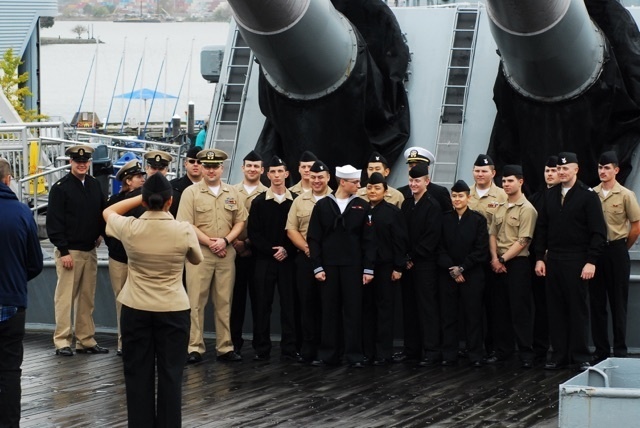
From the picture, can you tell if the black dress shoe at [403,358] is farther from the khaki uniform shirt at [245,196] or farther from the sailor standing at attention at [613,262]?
the khaki uniform shirt at [245,196]

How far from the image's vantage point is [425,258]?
30.9 feet

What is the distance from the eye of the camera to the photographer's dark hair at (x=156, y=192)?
694 cm

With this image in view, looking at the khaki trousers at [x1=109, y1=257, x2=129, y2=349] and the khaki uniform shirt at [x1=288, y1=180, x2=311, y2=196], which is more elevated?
the khaki uniform shirt at [x1=288, y1=180, x2=311, y2=196]

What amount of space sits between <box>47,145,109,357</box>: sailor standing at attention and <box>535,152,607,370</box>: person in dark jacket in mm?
3059

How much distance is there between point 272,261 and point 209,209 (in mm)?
550

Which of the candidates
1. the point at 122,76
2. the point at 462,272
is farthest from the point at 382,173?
the point at 122,76

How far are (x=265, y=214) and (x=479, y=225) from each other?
1.42 meters

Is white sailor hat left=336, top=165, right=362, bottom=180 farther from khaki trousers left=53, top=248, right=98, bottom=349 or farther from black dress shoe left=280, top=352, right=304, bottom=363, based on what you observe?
khaki trousers left=53, top=248, right=98, bottom=349

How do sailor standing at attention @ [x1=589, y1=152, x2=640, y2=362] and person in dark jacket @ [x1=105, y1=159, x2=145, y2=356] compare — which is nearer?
sailor standing at attention @ [x1=589, y1=152, x2=640, y2=362]

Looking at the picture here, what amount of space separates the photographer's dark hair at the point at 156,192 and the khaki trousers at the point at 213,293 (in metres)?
2.53

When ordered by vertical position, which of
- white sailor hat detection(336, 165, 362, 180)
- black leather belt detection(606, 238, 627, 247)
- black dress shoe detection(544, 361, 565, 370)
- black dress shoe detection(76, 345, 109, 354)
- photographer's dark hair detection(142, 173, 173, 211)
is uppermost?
white sailor hat detection(336, 165, 362, 180)

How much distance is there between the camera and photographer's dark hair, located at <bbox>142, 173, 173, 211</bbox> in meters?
6.94

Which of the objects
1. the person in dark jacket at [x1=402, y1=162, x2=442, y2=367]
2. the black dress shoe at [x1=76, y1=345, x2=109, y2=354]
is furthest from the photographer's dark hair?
the black dress shoe at [x1=76, y1=345, x2=109, y2=354]

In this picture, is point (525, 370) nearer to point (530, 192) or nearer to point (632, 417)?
point (530, 192)
